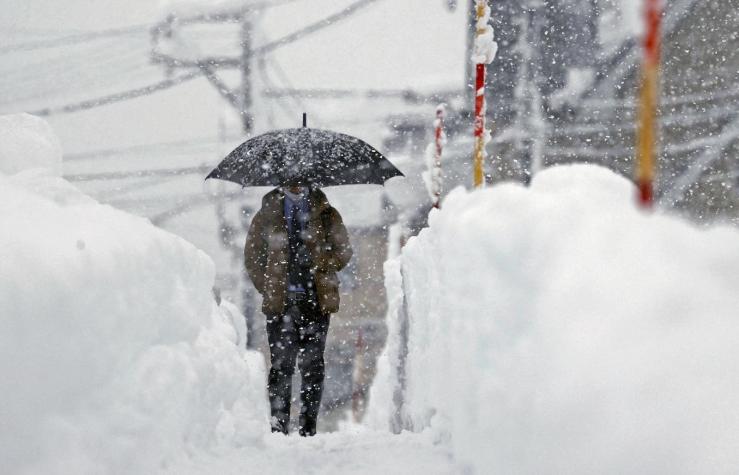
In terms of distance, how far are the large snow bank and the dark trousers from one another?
1.82 meters

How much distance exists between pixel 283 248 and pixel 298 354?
71cm

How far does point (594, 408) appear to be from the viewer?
1.80 m

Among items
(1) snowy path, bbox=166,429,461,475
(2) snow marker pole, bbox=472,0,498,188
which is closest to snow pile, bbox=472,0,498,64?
(2) snow marker pole, bbox=472,0,498,188

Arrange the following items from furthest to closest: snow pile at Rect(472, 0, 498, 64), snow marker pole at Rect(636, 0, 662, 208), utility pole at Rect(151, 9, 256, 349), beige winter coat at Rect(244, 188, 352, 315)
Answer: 1. utility pole at Rect(151, 9, 256, 349)
2. snow pile at Rect(472, 0, 498, 64)
3. beige winter coat at Rect(244, 188, 352, 315)
4. snow marker pole at Rect(636, 0, 662, 208)

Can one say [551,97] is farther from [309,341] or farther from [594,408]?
[594,408]

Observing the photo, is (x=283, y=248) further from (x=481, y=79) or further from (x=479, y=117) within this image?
(x=481, y=79)

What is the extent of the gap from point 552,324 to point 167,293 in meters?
2.30

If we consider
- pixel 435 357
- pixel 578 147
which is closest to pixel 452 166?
pixel 578 147

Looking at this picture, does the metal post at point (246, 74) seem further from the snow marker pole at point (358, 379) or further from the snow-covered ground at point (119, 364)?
the snow marker pole at point (358, 379)

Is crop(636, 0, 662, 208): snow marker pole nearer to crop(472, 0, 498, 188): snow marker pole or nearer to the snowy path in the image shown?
the snowy path

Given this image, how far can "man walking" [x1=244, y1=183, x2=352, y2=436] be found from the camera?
470 cm

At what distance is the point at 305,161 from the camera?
4973mm

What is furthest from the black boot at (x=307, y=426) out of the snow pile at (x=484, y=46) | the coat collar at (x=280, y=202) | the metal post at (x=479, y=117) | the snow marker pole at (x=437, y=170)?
the snow pile at (x=484, y=46)

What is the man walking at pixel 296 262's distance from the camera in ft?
15.4
